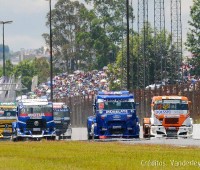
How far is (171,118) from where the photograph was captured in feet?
209

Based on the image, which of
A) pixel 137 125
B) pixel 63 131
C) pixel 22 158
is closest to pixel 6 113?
pixel 63 131

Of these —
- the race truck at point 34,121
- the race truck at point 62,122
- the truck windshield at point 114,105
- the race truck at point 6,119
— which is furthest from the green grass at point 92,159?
the race truck at point 62,122

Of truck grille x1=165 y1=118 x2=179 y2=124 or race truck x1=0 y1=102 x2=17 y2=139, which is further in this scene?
race truck x1=0 y1=102 x2=17 y2=139

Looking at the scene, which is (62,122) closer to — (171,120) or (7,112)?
(7,112)

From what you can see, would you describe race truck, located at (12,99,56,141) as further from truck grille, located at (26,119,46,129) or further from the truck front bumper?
the truck front bumper

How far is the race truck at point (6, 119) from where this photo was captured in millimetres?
73375

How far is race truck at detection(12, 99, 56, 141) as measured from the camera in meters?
66.5

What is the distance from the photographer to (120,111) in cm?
6344

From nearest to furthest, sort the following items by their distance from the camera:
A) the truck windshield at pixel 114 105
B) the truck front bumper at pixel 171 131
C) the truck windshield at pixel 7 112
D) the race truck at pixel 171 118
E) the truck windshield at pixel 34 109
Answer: the truck windshield at pixel 114 105 < the race truck at pixel 171 118 < the truck front bumper at pixel 171 131 < the truck windshield at pixel 34 109 < the truck windshield at pixel 7 112

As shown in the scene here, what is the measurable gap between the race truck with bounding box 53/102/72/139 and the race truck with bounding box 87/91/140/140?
33.6 ft

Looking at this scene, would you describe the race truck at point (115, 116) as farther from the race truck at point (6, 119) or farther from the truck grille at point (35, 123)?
the race truck at point (6, 119)

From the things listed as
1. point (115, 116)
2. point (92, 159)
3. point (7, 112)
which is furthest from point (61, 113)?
point (92, 159)

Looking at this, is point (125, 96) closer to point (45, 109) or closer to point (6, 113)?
point (45, 109)

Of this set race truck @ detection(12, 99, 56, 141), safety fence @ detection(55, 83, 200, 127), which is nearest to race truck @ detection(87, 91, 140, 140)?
race truck @ detection(12, 99, 56, 141)
